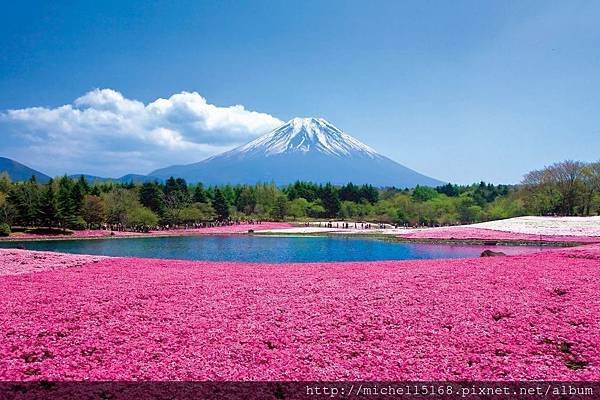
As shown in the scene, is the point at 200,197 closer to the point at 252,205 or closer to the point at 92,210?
the point at 252,205

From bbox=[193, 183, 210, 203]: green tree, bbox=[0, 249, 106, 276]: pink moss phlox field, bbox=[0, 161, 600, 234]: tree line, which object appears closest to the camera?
bbox=[0, 249, 106, 276]: pink moss phlox field

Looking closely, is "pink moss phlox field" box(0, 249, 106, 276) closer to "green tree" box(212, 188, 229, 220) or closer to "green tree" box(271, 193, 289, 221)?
"green tree" box(212, 188, 229, 220)

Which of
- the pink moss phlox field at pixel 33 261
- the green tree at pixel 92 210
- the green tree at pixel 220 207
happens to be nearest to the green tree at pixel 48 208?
the green tree at pixel 92 210

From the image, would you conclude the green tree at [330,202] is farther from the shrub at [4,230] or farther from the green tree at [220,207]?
the shrub at [4,230]

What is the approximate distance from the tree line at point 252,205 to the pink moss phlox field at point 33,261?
41933 millimetres

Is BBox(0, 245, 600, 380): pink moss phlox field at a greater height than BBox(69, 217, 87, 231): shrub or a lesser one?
lesser

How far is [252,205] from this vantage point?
109312 mm

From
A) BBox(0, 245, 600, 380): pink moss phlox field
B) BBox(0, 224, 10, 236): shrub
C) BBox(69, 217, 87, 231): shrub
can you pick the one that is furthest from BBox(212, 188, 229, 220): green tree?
BBox(0, 245, 600, 380): pink moss phlox field

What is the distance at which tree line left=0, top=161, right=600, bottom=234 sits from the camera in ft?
204

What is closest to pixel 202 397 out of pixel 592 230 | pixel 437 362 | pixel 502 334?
pixel 437 362

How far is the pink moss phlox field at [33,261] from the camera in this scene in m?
17.2

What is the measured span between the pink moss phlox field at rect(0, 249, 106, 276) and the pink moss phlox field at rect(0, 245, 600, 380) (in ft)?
9.87

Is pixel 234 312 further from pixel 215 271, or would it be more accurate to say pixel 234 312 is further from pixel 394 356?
pixel 215 271

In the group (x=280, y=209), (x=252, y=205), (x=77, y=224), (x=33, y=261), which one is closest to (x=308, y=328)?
(x=33, y=261)
